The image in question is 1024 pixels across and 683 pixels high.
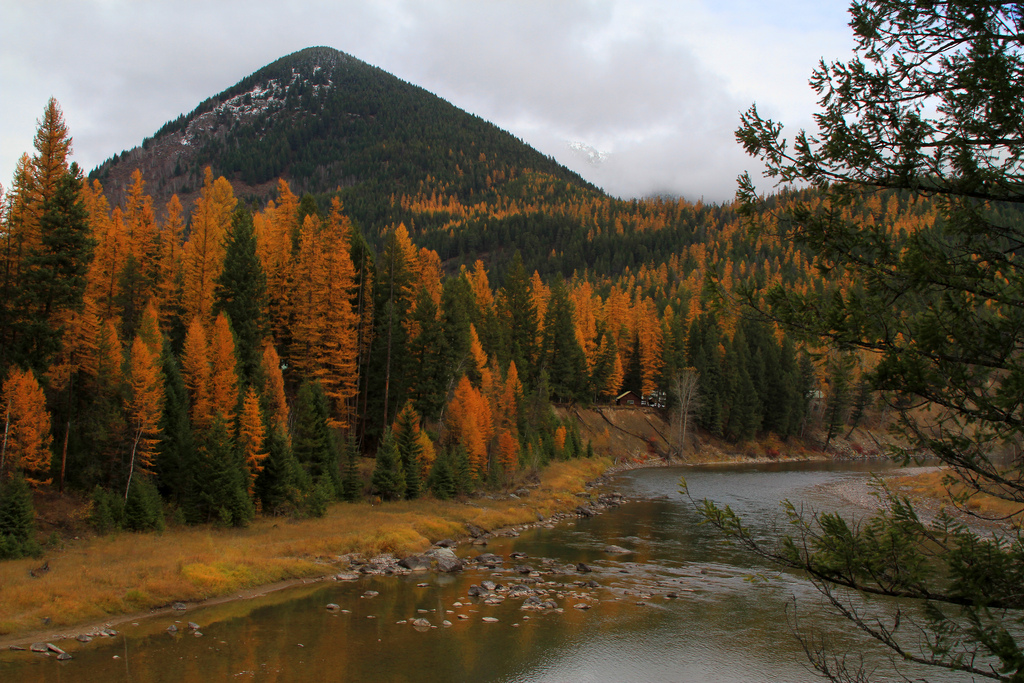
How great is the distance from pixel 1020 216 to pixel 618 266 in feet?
616

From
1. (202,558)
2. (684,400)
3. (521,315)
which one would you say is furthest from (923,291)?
(684,400)

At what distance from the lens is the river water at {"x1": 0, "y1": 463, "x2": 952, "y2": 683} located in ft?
58.7

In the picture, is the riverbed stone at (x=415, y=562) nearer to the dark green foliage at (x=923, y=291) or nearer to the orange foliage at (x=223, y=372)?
the orange foliage at (x=223, y=372)

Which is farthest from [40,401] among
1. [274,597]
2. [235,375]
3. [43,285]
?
[274,597]

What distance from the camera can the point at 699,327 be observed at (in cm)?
9856

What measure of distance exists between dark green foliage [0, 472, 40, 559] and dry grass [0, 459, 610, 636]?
2.63 feet

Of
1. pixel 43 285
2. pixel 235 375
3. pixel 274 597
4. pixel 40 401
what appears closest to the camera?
pixel 274 597

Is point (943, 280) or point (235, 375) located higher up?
point (943, 280)

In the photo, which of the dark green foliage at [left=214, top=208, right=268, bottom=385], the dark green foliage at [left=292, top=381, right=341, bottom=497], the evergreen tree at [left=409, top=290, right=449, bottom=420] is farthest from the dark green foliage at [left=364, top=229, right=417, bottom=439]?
the dark green foliage at [left=214, top=208, right=268, bottom=385]

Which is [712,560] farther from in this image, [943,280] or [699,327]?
[699,327]

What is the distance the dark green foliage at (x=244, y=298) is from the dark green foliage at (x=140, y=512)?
12.6 m

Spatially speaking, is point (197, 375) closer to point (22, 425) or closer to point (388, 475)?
point (22, 425)

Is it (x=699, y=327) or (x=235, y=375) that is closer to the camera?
(x=235, y=375)

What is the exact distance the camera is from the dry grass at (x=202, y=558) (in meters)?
21.1
